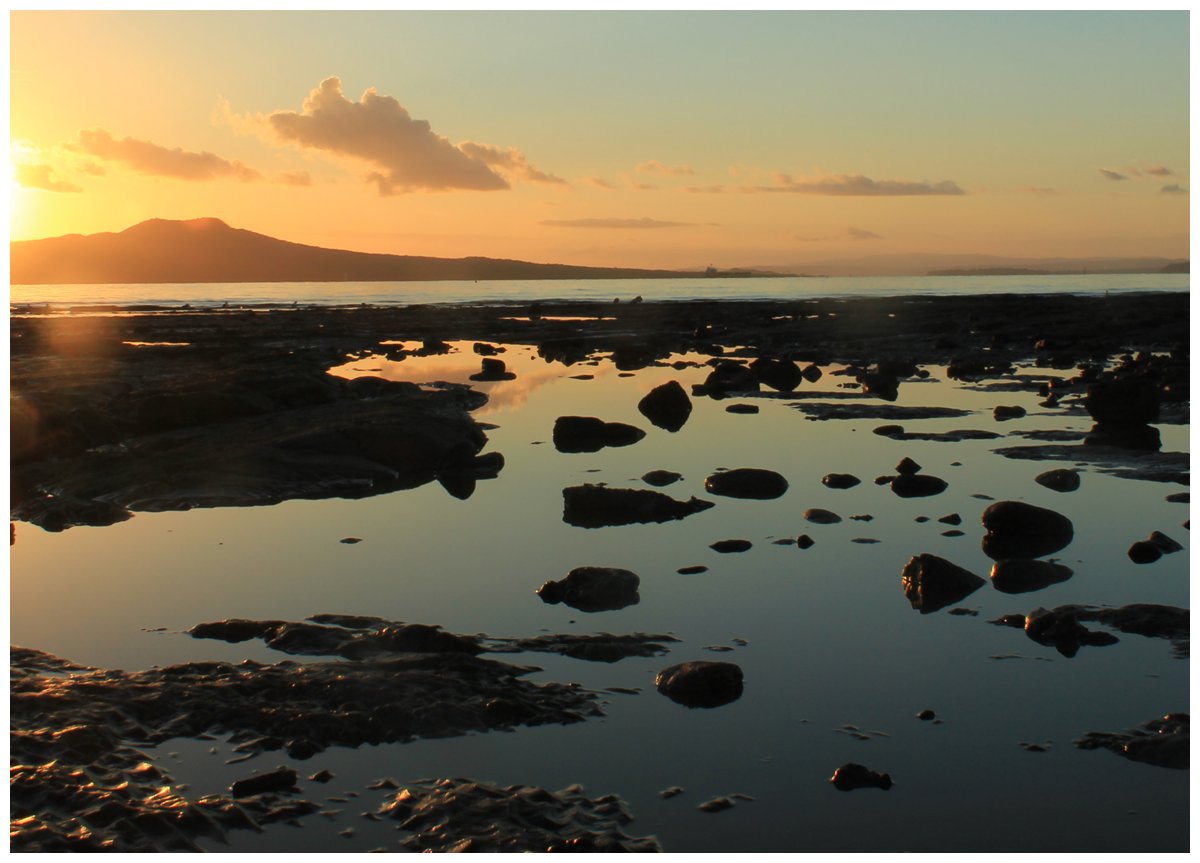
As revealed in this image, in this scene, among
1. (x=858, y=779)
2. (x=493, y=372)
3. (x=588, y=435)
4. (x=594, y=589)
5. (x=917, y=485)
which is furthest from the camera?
(x=493, y=372)

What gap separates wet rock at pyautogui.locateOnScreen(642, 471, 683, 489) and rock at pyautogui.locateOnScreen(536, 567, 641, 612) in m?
5.85

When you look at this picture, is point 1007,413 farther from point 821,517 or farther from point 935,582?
point 935,582

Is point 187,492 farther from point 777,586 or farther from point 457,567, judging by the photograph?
point 777,586

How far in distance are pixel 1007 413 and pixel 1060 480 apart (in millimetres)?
8398

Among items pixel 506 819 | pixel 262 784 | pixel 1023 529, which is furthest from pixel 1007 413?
pixel 262 784

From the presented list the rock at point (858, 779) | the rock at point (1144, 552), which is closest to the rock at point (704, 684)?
the rock at point (858, 779)

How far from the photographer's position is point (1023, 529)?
12.9 metres

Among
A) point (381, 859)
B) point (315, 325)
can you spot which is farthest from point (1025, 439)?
point (315, 325)

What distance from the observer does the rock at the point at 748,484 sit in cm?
1586

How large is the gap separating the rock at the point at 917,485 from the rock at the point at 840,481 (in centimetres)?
56

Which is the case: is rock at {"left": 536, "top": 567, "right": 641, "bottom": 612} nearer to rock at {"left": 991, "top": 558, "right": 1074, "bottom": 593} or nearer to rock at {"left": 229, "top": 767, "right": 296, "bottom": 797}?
rock at {"left": 991, "top": 558, "right": 1074, "bottom": 593}

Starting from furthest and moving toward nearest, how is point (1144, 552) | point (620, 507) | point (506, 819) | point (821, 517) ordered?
1. point (620, 507)
2. point (821, 517)
3. point (1144, 552)
4. point (506, 819)

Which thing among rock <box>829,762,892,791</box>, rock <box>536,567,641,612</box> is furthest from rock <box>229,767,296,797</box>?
rock <box>536,567,641,612</box>

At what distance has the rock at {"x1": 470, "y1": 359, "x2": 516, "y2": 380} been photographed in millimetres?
35594
